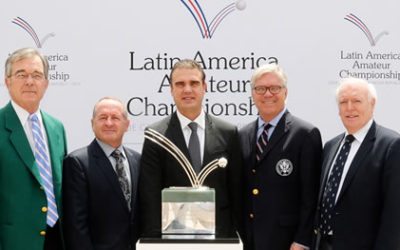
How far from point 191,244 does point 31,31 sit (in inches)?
117

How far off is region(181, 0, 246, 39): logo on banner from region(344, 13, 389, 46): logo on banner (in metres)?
0.91

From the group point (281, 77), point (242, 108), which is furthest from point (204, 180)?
point (242, 108)

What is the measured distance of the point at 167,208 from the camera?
2.59 meters

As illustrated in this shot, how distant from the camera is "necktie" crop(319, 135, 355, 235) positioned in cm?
305

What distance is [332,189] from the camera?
10.1 ft

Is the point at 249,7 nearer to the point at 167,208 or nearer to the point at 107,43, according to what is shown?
the point at 107,43

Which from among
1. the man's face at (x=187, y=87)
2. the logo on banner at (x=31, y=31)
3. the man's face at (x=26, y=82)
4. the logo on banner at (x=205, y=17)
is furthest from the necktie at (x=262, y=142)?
the logo on banner at (x=31, y=31)

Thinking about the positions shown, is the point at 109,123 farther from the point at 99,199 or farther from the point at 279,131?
the point at 279,131

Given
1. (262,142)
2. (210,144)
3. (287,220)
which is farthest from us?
(262,142)

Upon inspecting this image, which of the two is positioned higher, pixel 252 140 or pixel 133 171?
pixel 252 140

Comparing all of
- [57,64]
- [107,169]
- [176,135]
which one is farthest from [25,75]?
[57,64]

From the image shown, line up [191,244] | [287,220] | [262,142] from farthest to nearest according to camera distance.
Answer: [262,142]
[287,220]
[191,244]

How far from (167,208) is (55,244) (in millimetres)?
992

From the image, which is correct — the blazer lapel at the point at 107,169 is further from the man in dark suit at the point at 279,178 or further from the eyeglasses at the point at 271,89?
the eyeglasses at the point at 271,89
